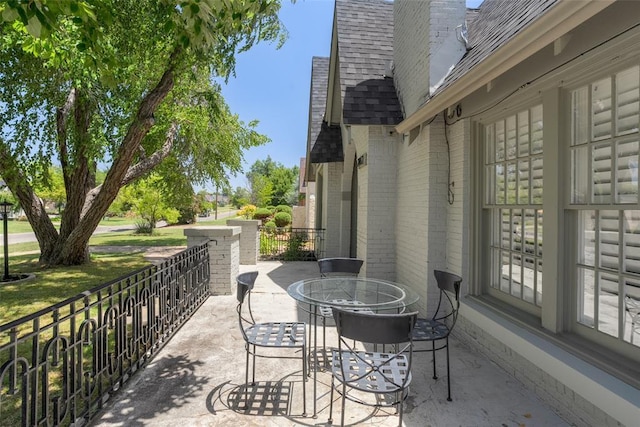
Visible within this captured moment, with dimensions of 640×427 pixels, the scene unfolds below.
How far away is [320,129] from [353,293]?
7.53 meters

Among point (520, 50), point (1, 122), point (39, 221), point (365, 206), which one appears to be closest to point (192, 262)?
point (365, 206)

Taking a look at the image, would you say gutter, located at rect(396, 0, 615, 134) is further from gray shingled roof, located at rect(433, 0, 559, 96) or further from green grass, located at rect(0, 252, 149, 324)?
green grass, located at rect(0, 252, 149, 324)

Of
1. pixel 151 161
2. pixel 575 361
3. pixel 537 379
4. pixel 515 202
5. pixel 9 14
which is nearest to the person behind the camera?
pixel 9 14

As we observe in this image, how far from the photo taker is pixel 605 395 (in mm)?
2346

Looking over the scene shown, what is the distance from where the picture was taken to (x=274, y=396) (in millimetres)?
3350

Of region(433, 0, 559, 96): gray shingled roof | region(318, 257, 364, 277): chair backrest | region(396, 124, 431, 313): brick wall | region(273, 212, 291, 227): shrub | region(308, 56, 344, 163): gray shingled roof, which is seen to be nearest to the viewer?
region(433, 0, 559, 96): gray shingled roof

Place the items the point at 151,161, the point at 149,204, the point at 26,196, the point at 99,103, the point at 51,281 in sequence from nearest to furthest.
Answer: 1. the point at 51,281
2. the point at 99,103
3. the point at 26,196
4. the point at 151,161
5. the point at 149,204

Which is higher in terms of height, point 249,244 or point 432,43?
point 432,43

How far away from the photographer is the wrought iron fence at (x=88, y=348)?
2.31 metres

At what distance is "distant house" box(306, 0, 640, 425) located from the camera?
253 centimetres

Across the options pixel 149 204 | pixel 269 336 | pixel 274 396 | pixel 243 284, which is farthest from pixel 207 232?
pixel 149 204

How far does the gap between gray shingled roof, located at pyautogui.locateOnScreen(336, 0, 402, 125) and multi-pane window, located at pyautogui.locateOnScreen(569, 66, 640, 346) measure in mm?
3460

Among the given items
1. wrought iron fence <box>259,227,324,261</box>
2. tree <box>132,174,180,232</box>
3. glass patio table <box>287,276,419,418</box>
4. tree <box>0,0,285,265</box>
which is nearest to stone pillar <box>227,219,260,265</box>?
wrought iron fence <box>259,227,324,261</box>

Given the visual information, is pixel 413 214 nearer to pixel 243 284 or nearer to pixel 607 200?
pixel 607 200
